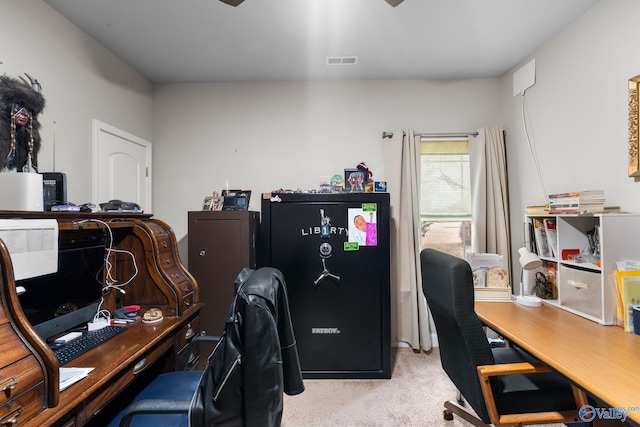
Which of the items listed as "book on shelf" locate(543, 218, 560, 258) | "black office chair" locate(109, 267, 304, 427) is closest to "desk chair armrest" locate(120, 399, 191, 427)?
"black office chair" locate(109, 267, 304, 427)

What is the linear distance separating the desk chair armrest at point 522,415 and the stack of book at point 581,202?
0.97 metres

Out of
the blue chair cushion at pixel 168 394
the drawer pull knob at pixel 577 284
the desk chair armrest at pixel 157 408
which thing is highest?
the drawer pull knob at pixel 577 284

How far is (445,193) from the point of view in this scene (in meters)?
3.05

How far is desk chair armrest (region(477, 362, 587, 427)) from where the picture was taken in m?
1.33

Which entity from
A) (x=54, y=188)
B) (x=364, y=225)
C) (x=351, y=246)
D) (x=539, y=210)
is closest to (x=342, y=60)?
(x=364, y=225)

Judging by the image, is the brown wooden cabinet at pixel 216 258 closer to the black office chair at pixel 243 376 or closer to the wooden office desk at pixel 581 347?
the black office chair at pixel 243 376

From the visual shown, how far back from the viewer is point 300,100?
3.05m

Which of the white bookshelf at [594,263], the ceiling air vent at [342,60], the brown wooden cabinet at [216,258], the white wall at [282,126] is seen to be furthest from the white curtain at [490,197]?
the brown wooden cabinet at [216,258]

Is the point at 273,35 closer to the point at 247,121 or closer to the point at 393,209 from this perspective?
the point at 247,121

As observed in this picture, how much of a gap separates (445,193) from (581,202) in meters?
1.30

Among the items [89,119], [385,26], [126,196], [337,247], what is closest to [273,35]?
[385,26]

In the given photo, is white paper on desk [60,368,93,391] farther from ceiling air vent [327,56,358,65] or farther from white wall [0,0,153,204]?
ceiling air vent [327,56,358,65]

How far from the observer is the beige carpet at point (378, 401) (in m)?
1.96

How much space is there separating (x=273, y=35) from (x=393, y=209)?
1.79m
